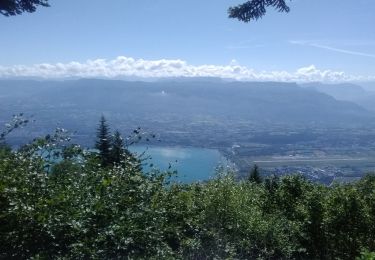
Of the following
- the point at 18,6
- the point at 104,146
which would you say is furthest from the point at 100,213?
the point at 104,146

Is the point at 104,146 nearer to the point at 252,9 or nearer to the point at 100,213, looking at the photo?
the point at 100,213

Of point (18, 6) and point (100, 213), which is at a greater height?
point (18, 6)

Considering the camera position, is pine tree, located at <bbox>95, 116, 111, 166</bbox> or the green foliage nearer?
the green foliage

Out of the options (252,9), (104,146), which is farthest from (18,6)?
(104,146)

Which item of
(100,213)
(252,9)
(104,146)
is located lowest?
(104,146)

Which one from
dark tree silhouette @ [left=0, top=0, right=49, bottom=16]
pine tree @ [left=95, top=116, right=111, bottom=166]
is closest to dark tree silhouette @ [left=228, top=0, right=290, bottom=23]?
dark tree silhouette @ [left=0, top=0, right=49, bottom=16]

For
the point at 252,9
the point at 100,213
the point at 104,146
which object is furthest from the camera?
the point at 104,146

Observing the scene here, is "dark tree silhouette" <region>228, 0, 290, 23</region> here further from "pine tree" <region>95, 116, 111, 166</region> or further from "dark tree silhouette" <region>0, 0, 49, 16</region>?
"pine tree" <region>95, 116, 111, 166</region>

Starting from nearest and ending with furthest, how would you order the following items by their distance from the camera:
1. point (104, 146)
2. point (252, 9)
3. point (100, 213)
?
point (252, 9), point (100, 213), point (104, 146)

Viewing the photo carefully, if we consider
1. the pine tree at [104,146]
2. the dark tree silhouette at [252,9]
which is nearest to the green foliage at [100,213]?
the pine tree at [104,146]

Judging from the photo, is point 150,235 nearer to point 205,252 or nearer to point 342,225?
point 205,252

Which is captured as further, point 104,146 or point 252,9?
point 104,146

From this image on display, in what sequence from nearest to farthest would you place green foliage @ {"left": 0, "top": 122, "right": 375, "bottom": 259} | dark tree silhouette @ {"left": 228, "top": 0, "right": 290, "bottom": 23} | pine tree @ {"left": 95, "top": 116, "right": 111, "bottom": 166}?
dark tree silhouette @ {"left": 228, "top": 0, "right": 290, "bottom": 23}
green foliage @ {"left": 0, "top": 122, "right": 375, "bottom": 259}
pine tree @ {"left": 95, "top": 116, "right": 111, "bottom": 166}

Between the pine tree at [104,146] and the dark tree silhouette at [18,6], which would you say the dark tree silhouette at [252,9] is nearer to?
the dark tree silhouette at [18,6]
